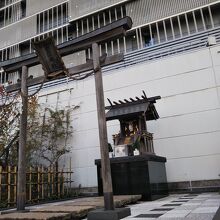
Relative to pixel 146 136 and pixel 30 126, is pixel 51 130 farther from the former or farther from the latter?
pixel 146 136

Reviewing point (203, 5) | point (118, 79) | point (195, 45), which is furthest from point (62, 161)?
point (203, 5)

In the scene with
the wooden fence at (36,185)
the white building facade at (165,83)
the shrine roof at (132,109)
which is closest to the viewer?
the wooden fence at (36,185)

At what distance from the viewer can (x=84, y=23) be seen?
1527 centimetres

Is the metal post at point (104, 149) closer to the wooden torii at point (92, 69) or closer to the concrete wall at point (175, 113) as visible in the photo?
the wooden torii at point (92, 69)

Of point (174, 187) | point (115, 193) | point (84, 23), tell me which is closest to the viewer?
point (115, 193)

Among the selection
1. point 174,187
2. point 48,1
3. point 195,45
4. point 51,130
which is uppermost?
point 48,1

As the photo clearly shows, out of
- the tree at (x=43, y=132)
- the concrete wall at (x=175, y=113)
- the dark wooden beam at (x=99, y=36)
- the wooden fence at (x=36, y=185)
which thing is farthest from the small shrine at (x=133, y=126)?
the dark wooden beam at (x=99, y=36)

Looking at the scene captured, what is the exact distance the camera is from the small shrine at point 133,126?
8526 millimetres

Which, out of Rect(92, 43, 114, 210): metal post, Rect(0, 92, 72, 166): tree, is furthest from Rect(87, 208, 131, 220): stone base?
Rect(0, 92, 72, 166): tree

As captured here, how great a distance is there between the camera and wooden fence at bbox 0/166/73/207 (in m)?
7.80

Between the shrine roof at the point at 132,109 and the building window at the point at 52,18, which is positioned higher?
the building window at the point at 52,18

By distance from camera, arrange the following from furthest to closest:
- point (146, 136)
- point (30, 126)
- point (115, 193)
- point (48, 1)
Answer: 1. point (48, 1)
2. point (30, 126)
3. point (146, 136)
4. point (115, 193)

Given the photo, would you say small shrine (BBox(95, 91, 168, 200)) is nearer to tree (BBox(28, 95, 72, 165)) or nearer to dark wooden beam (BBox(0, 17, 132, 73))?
tree (BBox(28, 95, 72, 165))

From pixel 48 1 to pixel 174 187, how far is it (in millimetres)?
13056
